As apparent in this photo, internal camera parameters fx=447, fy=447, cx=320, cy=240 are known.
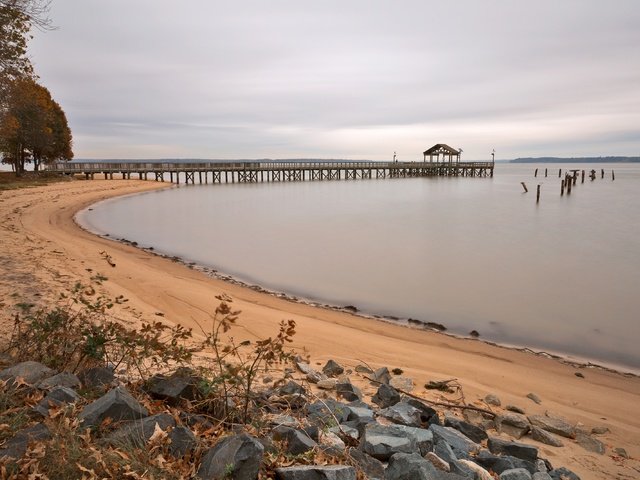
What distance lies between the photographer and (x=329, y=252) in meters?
21.3

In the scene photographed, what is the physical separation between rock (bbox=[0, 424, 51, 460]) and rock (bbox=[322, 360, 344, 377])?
379 cm

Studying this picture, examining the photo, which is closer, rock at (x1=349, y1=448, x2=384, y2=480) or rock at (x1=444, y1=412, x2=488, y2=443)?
rock at (x1=349, y1=448, x2=384, y2=480)

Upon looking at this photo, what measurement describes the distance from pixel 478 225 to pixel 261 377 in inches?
1152

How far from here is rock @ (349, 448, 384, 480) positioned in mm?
3432

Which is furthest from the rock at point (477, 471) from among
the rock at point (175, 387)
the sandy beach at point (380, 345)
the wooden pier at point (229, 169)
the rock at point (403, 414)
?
the wooden pier at point (229, 169)

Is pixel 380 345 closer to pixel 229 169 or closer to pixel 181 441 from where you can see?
pixel 181 441

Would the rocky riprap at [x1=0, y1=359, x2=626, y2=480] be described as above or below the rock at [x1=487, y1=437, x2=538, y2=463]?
above

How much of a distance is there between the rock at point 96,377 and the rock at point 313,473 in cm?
189

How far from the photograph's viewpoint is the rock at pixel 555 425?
17.6 ft

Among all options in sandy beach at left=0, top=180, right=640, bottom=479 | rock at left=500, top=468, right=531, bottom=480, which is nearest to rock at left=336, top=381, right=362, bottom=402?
sandy beach at left=0, top=180, right=640, bottom=479

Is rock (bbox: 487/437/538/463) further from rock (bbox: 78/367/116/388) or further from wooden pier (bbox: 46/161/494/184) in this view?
wooden pier (bbox: 46/161/494/184)

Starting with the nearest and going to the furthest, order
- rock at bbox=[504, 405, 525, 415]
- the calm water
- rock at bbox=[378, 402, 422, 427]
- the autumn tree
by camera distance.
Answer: rock at bbox=[378, 402, 422, 427] < rock at bbox=[504, 405, 525, 415] < the calm water < the autumn tree

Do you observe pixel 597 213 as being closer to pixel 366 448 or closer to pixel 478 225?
pixel 478 225

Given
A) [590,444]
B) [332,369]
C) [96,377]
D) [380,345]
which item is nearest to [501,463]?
[590,444]
